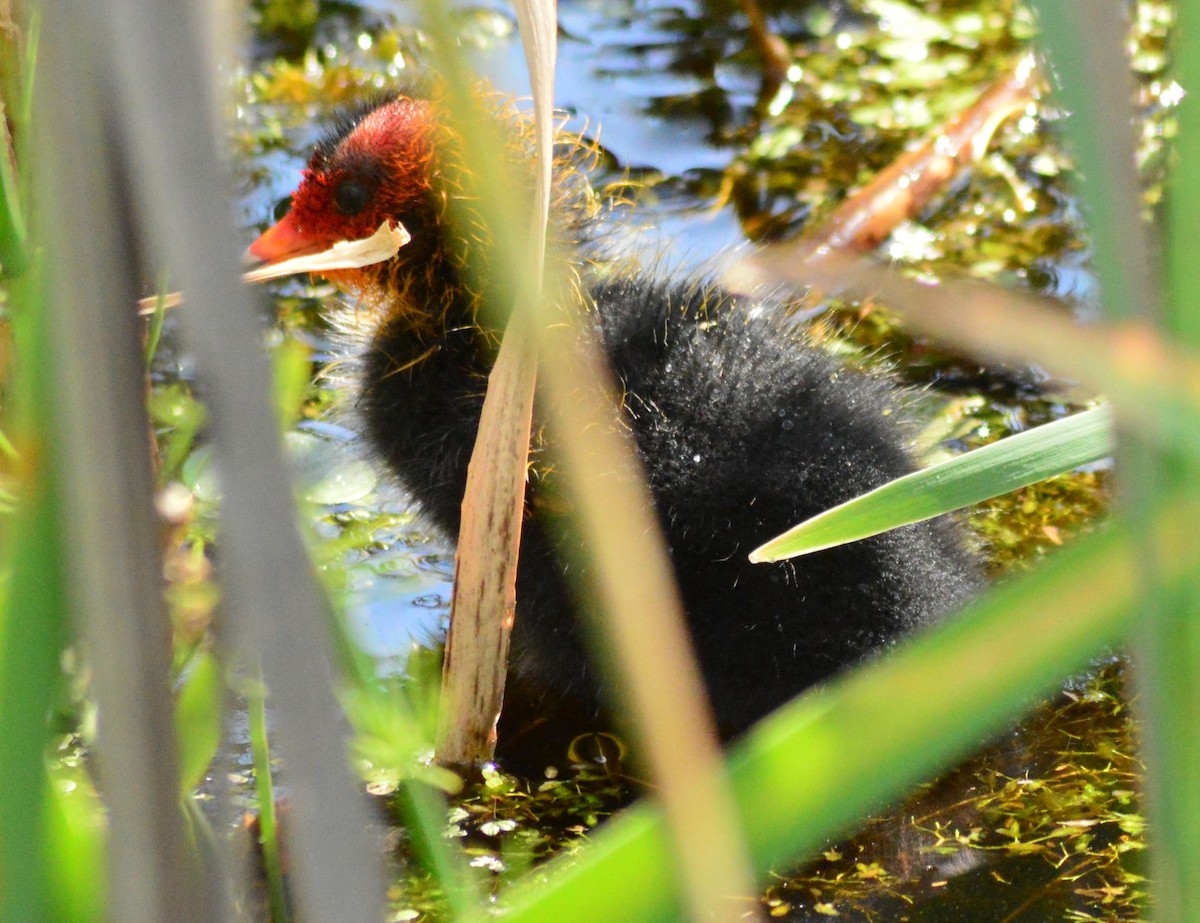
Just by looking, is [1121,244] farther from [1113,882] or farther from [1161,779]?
[1113,882]

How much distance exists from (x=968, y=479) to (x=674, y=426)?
2.11 feet

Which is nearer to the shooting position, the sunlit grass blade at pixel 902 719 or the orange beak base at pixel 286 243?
the sunlit grass blade at pixel 902 719

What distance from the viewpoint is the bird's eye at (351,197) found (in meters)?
1.40

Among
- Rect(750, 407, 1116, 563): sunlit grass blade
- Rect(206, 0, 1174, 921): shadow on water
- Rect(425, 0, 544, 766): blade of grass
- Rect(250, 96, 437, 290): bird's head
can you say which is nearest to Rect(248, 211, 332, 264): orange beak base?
Rect(250, 96, 437, 290): bird's head

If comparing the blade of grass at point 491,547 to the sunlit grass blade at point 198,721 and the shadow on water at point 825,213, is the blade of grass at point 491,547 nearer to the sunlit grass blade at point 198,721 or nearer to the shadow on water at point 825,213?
the shadow on water at point 825,213

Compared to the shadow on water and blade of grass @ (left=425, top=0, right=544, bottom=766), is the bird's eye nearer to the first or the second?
the shadow on water

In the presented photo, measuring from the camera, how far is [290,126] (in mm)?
2250

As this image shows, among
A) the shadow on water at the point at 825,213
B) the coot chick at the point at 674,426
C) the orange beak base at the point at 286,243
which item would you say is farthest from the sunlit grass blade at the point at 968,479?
the orange beak base at the point at 286,243

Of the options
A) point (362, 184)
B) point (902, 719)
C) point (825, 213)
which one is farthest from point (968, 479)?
point (825, 213)

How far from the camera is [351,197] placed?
1411 millimetres

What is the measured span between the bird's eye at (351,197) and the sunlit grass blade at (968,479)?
3.13 ft

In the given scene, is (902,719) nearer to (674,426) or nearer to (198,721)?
(198,721)

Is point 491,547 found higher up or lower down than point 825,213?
lower down

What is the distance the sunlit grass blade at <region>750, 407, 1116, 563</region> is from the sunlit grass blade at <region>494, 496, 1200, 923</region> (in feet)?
0.79
